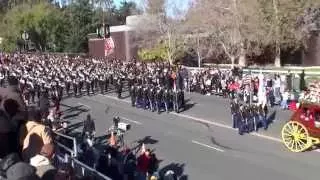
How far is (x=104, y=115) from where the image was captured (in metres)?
30.6

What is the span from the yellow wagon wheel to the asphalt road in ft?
0.85

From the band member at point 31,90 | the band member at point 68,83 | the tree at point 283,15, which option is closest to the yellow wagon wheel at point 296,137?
the band member at point 31,90

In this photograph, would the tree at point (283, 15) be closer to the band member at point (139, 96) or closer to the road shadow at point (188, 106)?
the road shadow at point (188, 106)

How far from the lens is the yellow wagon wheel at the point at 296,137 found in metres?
19.6

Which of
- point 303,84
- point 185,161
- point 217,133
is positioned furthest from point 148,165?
point 303,84

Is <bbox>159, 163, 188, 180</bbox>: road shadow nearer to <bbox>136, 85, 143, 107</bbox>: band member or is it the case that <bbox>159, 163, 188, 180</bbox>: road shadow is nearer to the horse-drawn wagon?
the horse-drawn wagon

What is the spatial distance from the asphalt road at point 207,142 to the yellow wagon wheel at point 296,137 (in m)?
0.26

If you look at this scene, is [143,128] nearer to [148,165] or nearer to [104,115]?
[104,115]

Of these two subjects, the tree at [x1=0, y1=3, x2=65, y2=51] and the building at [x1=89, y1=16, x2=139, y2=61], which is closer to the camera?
the building at [x1=89, y1=16, x2=139, y2=61]

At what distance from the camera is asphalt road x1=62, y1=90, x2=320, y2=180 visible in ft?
59.1

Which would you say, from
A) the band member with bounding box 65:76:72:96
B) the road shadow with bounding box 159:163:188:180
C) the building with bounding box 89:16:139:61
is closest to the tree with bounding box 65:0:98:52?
the building with bounding box 89:16:139:61

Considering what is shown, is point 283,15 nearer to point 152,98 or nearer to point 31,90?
point 152,98

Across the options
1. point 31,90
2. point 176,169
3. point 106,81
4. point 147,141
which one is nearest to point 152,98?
point 31,90

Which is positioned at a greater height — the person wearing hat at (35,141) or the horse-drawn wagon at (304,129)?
the person wearing hat at (35,141)
